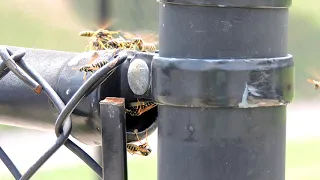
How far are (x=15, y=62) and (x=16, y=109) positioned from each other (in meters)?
0.05

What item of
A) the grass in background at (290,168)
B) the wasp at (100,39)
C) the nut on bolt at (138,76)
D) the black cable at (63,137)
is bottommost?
the grass in background at (290,168)

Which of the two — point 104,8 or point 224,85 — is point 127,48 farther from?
point 104,8

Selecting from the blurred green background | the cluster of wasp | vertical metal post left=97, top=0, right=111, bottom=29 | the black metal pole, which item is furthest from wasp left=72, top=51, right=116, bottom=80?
vertical metal post left=97, top=0, right=111, bottom=29

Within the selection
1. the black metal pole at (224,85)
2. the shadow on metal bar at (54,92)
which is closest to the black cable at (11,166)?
the shadow on metal bar at (54,92)

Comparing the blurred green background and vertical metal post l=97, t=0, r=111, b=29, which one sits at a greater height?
vertical metal post l=97, t=0, r=111, b=29

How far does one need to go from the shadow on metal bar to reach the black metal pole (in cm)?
8

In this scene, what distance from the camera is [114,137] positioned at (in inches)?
19.2

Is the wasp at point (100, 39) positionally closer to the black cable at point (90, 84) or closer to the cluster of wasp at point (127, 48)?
the cluster of wasp at point (127, 48)

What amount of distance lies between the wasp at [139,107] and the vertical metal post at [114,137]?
0.02m

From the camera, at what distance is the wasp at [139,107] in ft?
1.65

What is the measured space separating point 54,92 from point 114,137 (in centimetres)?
10

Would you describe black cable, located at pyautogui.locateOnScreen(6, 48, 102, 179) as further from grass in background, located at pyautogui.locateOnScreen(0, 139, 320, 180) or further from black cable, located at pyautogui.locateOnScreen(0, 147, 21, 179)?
grass in background, located at pyautogui.locateOnScreen(0, 139, 320, 180)

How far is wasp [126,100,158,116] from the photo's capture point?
50cm

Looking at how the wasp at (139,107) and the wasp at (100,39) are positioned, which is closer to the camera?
the wasp at (139,107)
